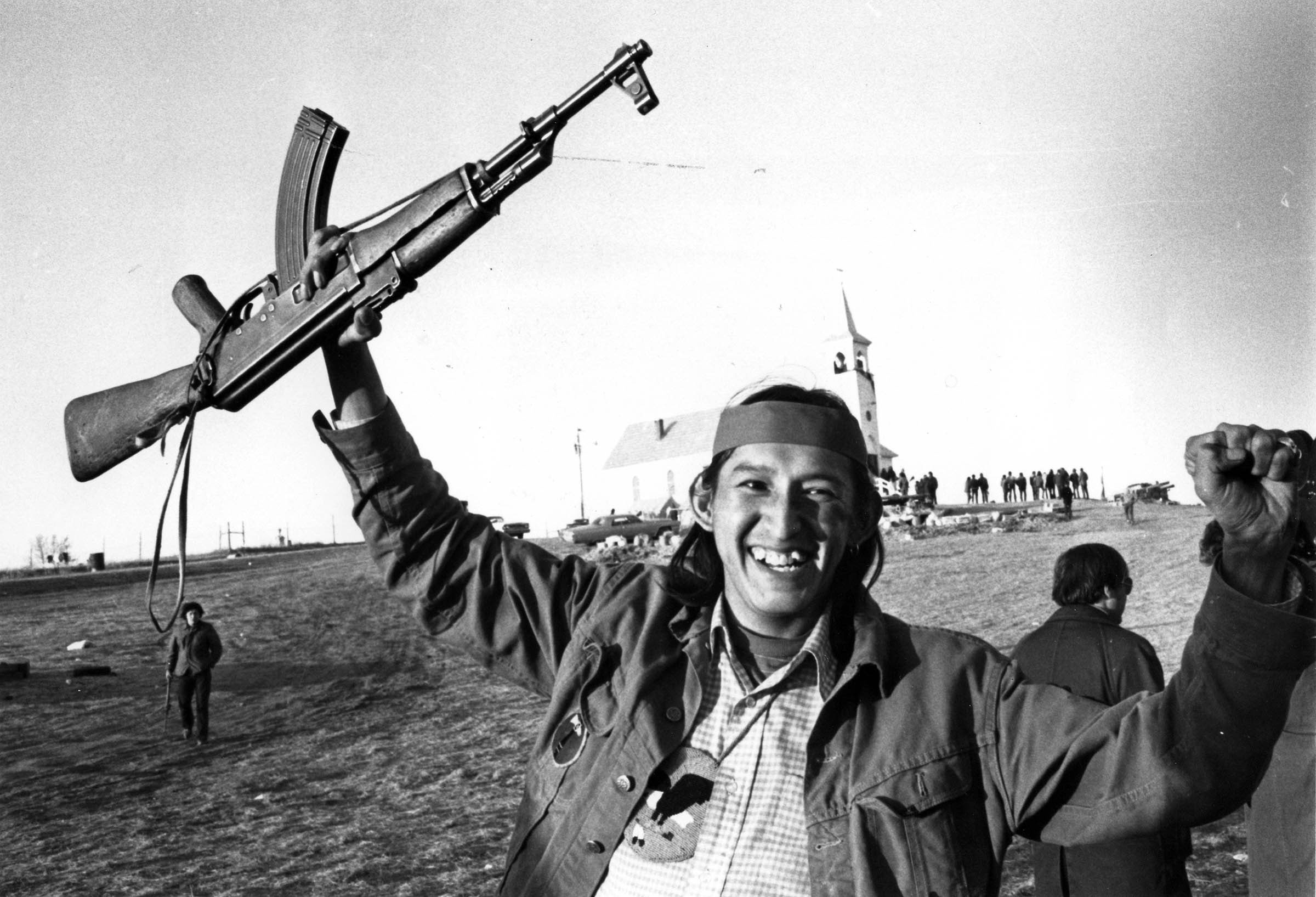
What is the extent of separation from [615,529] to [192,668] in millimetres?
23784

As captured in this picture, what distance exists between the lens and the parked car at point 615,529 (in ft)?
107

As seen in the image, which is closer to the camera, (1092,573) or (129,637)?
(1092,573)

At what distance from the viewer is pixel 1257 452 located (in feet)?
5.42

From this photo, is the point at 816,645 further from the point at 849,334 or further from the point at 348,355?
the point at 849,334

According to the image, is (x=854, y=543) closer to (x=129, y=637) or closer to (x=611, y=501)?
(x=129, y=637)

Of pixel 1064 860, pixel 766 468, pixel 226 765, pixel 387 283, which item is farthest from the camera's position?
pixel 226 765

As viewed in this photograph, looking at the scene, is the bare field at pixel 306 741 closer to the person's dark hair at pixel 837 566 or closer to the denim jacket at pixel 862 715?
the person's dark hair at pixel 837 566

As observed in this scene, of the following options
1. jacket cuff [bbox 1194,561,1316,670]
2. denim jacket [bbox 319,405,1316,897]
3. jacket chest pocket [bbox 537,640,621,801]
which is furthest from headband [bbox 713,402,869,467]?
jacket cuff [bbox 1194,561,1316,670]

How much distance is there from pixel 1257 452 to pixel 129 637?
1780cm

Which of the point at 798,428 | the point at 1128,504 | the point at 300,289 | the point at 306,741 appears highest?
the point at 300,289

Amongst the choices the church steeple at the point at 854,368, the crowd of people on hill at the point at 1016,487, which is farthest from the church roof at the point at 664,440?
the crowd of people on hill at the point at 1016,487

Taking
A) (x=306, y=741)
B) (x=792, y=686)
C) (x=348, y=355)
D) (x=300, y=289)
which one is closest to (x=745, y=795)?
(x=792, y=686)

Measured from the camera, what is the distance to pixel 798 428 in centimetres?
239

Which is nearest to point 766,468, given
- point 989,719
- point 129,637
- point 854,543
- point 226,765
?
point 854,543
